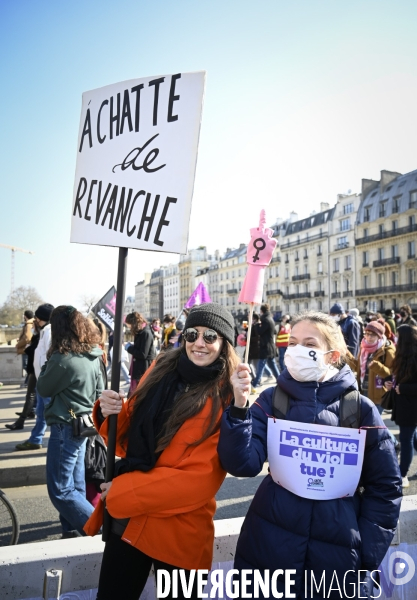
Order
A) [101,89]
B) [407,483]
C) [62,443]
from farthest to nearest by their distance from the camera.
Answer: [407,483]
[62,443]
[101,89]

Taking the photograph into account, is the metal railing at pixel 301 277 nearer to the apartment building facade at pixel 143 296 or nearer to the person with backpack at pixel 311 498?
the person with backpack at pixel 311 498

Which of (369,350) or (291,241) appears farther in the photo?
(291,241)

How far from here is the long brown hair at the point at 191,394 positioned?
1.99 metres

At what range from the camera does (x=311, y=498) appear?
183cm

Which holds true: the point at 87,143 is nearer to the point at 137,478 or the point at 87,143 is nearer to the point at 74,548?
the point at 137,478

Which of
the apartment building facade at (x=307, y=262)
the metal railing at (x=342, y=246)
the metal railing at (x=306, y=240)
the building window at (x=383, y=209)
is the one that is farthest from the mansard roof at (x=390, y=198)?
the metal railing at (x=306, y=240)

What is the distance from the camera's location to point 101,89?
2.46 m

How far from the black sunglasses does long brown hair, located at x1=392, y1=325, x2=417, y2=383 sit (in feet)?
11.6

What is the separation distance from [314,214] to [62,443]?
62.9 m

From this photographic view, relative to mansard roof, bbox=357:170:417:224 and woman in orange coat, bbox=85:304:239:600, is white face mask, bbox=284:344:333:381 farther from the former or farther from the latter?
mansard roof, bbox=357:170:417:224

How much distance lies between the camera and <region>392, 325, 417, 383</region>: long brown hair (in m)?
4.93

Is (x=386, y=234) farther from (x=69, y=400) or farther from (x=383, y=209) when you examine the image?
(x=69, y=400)

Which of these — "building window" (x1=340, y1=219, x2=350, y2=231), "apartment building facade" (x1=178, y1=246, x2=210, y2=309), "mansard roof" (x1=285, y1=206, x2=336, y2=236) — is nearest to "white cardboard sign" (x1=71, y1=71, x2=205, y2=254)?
"building window" (x1=340, y1=219, x2=350, y2=231)

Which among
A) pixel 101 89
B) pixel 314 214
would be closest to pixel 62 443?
pixel 101 89
